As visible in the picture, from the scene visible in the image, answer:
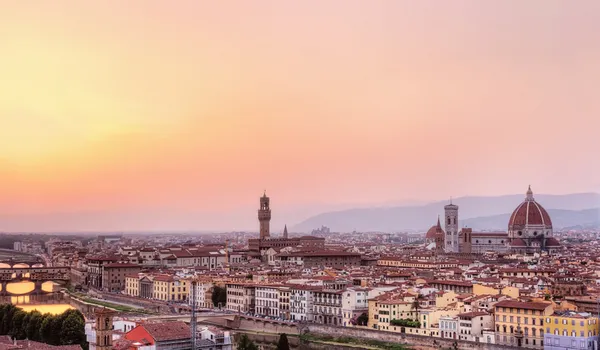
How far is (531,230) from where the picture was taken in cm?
9106

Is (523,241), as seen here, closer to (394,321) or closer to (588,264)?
(588,264)

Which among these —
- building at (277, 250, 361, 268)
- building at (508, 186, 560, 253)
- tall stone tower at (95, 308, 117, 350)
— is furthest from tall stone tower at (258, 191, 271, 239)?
tall stone tower at (95, 308, 117, 350)

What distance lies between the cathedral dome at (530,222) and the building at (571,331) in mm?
60552

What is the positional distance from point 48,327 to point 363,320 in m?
15.0

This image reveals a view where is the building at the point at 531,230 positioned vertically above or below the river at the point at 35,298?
above

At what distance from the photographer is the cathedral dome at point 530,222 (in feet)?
299

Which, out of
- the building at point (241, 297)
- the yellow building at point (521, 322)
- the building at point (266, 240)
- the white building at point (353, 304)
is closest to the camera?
the yellow building at point (521, 322)

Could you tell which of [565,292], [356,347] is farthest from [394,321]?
[565,292]

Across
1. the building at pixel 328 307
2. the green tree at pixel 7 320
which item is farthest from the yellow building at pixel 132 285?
the building at pixel 328 307

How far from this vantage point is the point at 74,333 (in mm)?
33844

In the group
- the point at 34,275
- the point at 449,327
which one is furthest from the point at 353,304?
the point at 34,275

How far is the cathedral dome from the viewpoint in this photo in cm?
9119

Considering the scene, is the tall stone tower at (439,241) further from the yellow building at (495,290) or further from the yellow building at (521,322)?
the yellow building at (521,322)

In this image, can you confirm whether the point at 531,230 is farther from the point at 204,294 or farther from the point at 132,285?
the point at 204,294
